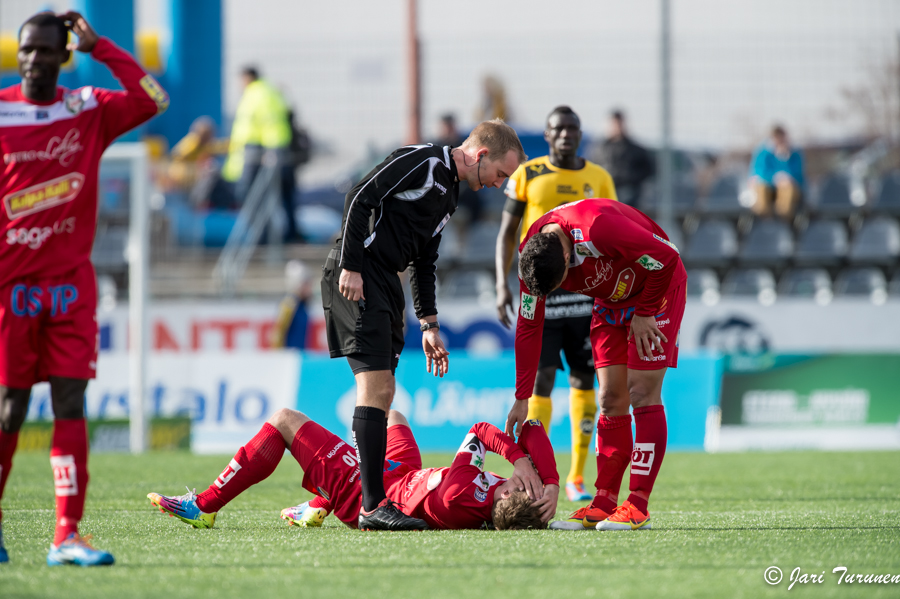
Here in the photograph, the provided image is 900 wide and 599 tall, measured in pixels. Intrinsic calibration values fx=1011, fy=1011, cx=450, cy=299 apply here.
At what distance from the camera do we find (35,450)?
1179 centimetres

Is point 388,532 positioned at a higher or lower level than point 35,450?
higher

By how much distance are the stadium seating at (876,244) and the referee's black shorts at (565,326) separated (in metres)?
10.1

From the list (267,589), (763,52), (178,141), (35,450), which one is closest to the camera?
(267,589)

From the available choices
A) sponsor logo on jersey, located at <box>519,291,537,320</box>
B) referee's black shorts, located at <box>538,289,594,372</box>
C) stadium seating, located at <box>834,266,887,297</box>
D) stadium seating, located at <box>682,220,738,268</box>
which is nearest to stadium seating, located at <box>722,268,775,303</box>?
stadium seating, located at <box>682,220,738,268</box>

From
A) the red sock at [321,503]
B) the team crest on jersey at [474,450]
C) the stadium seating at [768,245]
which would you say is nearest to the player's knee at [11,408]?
the red sock at [321,503]

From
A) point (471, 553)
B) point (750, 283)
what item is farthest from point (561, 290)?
point (750, 283)

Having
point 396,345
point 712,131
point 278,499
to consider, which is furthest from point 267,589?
point 712,131

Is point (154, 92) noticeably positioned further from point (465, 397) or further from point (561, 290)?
point (465, 397)

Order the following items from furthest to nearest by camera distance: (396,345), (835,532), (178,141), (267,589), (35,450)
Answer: (178,141)
(35,450)
(396,345)
(835,532)
(267,589)

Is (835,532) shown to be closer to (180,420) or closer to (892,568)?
(892,568)

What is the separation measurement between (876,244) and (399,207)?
1283 cm

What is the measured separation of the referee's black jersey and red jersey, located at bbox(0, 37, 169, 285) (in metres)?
1.18

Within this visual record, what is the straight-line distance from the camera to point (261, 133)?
52.1 ft

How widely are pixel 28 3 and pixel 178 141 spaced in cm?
441
